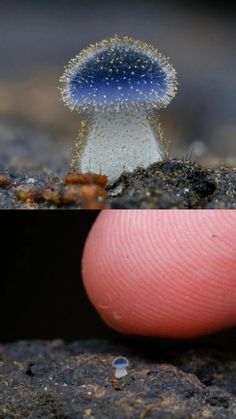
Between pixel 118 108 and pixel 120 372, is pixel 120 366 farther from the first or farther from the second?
pixel 118 108

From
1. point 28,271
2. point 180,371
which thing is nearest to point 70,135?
point 180,371

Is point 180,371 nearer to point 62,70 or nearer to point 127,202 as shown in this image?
point 127,202

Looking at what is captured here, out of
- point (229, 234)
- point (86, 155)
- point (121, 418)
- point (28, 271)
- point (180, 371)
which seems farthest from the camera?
point (28, 271)

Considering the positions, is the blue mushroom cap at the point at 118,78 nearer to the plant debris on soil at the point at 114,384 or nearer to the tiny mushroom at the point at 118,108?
the tiny mushroom at the point at 118,108

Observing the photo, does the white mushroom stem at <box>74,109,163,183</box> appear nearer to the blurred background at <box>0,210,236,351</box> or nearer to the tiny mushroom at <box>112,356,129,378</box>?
the tiny mushroom at <box>112,356,129,378</box>

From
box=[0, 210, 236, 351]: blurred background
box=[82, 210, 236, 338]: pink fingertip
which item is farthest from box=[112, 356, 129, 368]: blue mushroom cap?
box=[0, 210, 236, 351]: blurred background

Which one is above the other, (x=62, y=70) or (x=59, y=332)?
(x=62, y=70)

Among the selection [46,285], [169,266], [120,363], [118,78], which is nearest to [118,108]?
[118,78]
